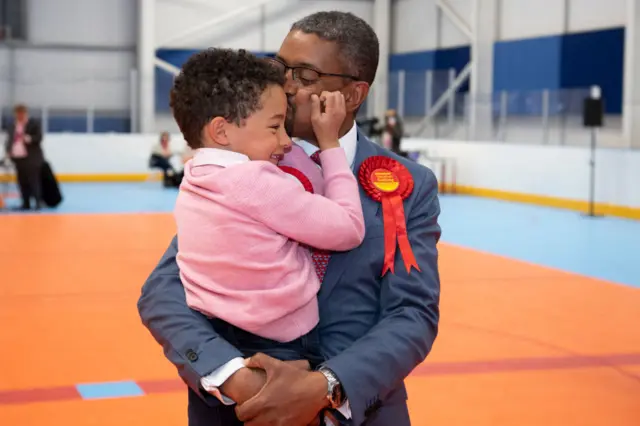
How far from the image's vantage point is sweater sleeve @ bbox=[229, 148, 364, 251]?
6.97ft

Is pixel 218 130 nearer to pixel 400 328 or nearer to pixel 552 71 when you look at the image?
pixel 400 328

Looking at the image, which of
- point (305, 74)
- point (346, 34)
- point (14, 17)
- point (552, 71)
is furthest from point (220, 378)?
point (14, 17)

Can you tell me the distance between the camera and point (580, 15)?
822 inches

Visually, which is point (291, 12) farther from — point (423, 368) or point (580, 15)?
point (423, 368)

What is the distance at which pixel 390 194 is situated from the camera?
2.29 metres

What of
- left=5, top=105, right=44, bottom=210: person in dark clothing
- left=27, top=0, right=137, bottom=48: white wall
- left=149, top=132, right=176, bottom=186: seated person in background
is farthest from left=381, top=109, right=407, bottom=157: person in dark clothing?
left=27, top=0, right=137, bottom=48: white wall

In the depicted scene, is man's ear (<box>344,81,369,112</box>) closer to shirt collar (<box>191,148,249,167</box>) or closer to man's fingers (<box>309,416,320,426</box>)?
shirt collar (<box>191,148,249,167</box>)

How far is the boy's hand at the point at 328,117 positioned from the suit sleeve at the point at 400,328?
0.23 meters

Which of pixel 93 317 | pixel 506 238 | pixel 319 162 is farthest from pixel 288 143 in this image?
pixel 506 238

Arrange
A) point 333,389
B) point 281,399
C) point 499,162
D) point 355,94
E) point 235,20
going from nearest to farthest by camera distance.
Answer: point 281,399 < point 333,389 < point 355,94 < point 499,162 < point 235,20

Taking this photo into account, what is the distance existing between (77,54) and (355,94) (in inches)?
1010

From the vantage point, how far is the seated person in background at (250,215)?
7.00 ft

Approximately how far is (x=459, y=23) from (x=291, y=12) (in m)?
5.47

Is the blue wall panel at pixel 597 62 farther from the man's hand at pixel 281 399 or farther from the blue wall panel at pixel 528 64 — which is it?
the man's hand at pixel 281 399
